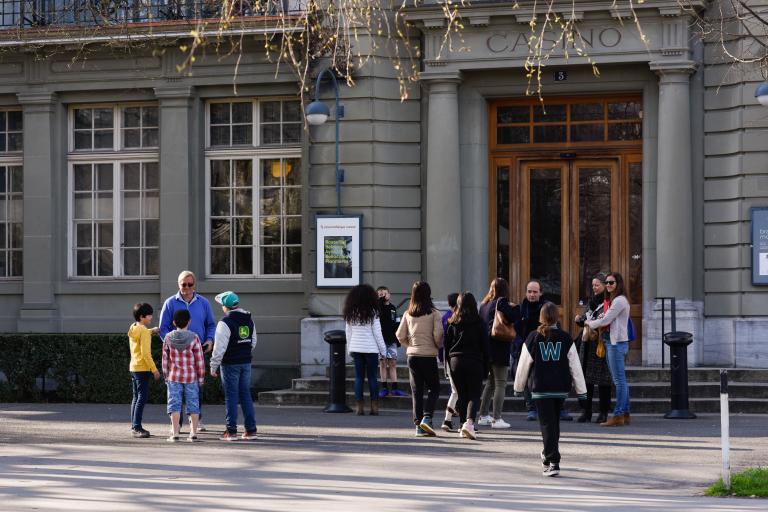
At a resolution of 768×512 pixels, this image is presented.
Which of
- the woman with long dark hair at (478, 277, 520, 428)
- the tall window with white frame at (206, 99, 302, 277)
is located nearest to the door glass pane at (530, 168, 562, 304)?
the tall window with white frame at (206, 99, 302, 277)

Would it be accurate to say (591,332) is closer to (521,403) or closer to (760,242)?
(521,403)

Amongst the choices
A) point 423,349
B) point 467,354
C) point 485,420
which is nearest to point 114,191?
point 485,420

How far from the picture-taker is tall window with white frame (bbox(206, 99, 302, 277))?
22234 millimetres

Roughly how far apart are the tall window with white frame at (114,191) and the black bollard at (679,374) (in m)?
9.19

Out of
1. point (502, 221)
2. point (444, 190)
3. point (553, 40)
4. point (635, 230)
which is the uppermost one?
point (553, 40)

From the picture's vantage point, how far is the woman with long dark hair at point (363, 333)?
17.4 m

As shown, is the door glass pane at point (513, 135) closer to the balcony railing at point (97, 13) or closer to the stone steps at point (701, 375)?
the balcony railing at point (97, 13)

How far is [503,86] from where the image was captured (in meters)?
20.8

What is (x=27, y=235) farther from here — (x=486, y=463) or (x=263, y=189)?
(x=486, y=463)

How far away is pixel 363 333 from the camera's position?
1750 cm

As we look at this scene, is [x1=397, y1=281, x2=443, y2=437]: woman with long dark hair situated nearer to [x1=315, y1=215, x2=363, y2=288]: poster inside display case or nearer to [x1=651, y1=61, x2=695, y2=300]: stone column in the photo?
[x1=315, y1=215, x2=363, y2=288]: poster inside display case

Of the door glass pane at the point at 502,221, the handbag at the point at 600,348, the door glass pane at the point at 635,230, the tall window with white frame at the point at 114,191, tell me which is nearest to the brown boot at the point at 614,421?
the handbag at the point at 600,348

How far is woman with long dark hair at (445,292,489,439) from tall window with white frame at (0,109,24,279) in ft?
34.3

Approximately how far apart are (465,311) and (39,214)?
10010mm
